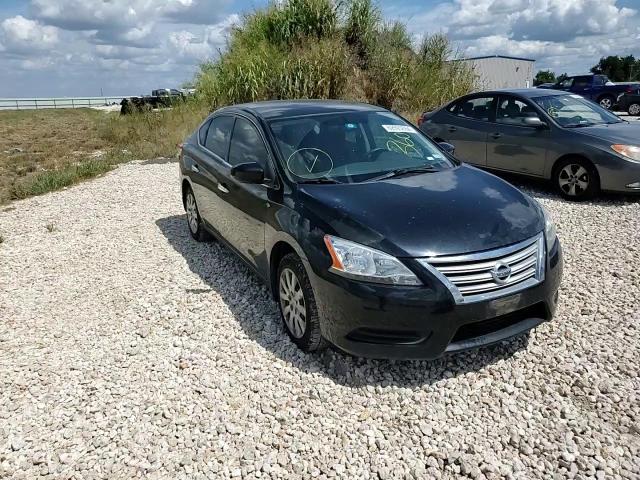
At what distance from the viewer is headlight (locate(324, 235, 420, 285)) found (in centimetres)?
279

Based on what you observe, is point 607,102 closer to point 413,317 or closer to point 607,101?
point 607,101

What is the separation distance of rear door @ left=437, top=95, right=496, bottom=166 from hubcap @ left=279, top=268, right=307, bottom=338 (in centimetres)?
556

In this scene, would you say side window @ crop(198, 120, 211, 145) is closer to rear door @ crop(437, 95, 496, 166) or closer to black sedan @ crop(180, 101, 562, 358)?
black sedan @ crop(180, 101, 562, 358)

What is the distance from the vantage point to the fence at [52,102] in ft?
159

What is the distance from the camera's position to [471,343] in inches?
115

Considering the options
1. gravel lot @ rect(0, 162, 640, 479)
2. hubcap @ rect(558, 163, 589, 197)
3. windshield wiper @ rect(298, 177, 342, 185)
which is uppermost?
windshield wiper @ rect(298, 177, 342, 185)

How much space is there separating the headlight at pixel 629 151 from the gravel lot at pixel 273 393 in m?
2.10

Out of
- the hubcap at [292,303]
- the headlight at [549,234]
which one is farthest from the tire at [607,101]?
the hubcap at [292,303]

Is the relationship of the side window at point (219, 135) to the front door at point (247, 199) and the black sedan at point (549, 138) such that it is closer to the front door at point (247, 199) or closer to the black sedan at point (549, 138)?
the front door at point (247, 199)

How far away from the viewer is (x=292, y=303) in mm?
3480

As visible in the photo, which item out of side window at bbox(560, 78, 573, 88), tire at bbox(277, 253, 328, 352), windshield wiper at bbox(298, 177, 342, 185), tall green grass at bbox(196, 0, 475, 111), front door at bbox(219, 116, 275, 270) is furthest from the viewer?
side window at bbox(560, 78, 573, 88)

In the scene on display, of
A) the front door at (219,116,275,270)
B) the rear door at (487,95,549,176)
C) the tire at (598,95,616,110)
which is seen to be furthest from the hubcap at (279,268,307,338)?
the tire at (598,95,616,110)

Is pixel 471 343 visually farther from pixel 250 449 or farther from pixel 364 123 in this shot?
pixel 364 123

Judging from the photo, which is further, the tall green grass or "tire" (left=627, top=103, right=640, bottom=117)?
"tire" (left=627, top=103, right=640, bottom=117)
